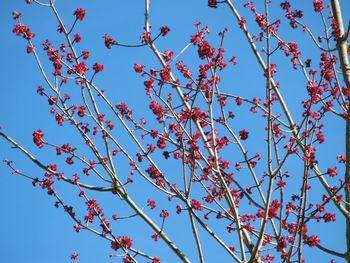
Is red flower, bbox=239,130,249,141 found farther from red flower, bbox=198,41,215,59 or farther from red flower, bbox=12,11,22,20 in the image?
red flower, bbox=12,11,22,20

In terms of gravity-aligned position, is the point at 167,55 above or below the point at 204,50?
above

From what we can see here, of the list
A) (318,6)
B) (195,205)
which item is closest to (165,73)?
(195,205)

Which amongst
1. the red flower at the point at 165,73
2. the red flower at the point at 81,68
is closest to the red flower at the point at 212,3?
the red flower at the point at 165,73

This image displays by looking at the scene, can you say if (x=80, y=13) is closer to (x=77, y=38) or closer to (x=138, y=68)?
(x=77, y=38)

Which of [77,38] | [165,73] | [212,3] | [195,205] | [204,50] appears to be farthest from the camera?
[212,3]

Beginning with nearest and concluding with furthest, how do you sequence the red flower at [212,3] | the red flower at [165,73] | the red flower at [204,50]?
the red flower at [204,50], the red flower at [165,73], the red flower at [212,3]

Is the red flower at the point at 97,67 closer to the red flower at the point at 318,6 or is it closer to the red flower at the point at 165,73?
the red flower at the point at 165,73

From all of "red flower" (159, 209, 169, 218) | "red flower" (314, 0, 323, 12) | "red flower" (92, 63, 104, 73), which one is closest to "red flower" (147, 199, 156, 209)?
"red flower" (159, 209, 169, 218)

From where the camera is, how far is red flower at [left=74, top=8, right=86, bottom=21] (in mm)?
5590

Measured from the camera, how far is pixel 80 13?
5.60 m

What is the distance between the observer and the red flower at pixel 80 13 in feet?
18.3

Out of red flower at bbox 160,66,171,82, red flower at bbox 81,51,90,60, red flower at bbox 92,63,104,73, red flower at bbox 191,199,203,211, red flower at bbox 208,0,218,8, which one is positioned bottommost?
red flower at bbox 191,199,203,211

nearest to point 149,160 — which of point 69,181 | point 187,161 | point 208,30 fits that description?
point 187,161

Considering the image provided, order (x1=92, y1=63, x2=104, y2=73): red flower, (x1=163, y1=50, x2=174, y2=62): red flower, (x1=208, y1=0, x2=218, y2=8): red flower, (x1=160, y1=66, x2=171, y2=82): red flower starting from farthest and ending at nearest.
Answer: (x1=208, y1=0, x2=218, y2=8): red flower, (x1=163, y1=50, x2=174, y2=62): red flower, (x1=92, y1=63, x2=104, y2=73): red flower, (x1=160, y1=66, x2=171, y2=82): red flower
